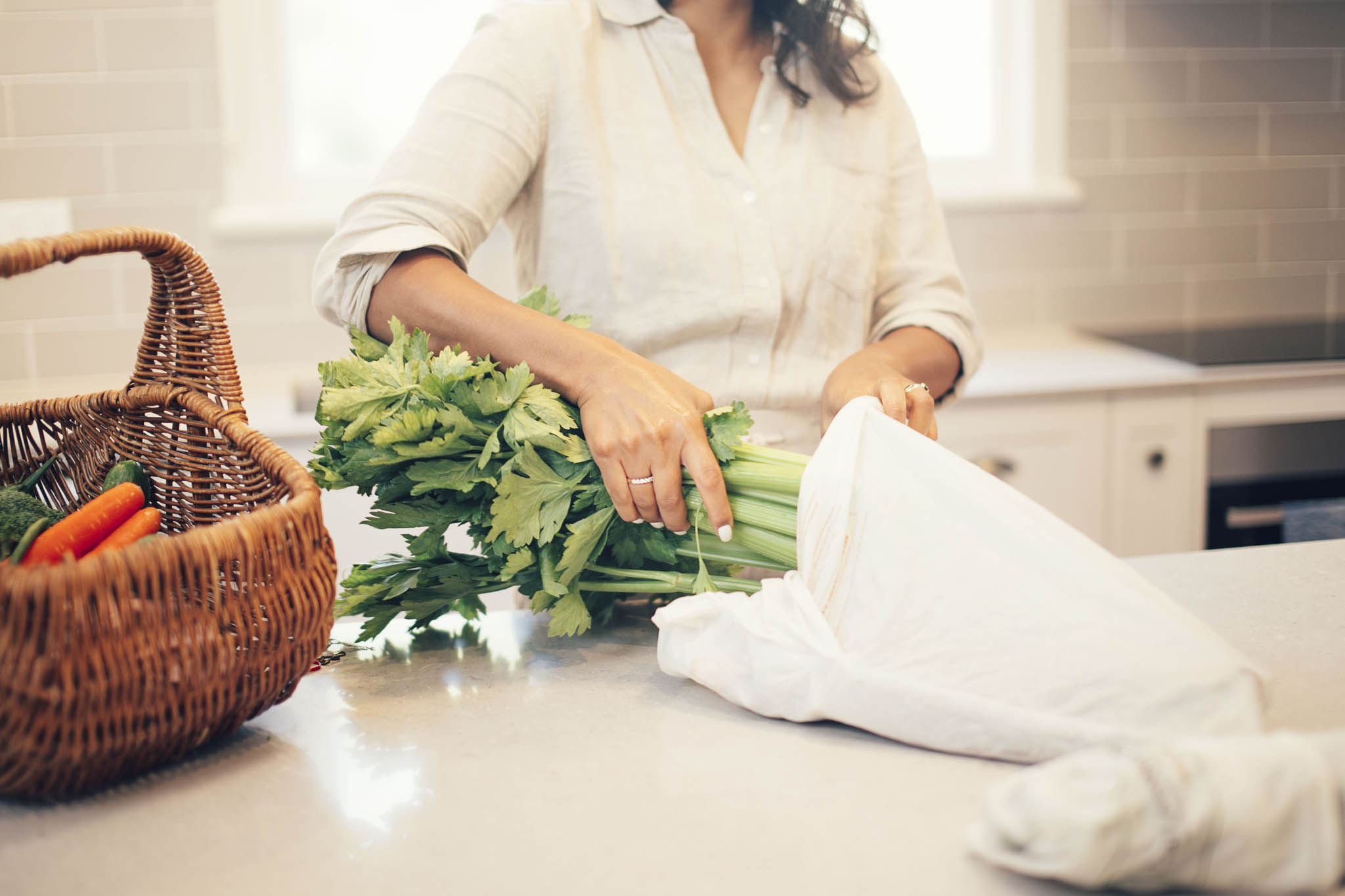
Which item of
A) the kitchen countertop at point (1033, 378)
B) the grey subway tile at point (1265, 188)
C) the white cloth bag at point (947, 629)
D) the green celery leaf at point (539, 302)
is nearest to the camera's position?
the white cloth bag at point (947, 629)

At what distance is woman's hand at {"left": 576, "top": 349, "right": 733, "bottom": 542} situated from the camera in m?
0.80

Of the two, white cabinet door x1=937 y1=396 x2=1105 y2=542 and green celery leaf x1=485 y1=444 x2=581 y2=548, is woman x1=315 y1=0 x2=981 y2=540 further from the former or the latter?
white cabinet door x1=937 y1=396 x2=1105 y2=542

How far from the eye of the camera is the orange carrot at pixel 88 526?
71 centimetres

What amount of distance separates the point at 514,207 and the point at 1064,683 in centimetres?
80

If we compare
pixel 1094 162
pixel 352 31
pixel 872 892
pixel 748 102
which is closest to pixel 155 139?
pixel 352 31

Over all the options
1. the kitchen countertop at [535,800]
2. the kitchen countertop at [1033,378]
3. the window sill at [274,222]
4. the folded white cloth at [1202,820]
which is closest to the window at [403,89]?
the window sill at [274,222]

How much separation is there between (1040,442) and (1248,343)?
23.9 inches

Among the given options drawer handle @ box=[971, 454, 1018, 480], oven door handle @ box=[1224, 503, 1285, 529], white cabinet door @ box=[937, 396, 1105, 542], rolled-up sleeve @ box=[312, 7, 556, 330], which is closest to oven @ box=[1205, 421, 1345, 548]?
oven door handle @ box=[1224, 503, 1285, 529]

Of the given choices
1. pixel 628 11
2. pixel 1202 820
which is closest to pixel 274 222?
pixel 628 11

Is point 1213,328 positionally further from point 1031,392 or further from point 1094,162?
point 1031,392

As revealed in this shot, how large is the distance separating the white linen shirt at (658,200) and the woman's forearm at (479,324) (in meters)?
0.02

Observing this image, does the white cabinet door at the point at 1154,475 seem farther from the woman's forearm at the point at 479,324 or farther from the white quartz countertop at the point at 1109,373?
the woman's forearm at the point at 479,324

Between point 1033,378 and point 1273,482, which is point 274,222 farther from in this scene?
point 1273,482

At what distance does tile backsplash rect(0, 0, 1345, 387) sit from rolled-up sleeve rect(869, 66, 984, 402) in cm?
118
